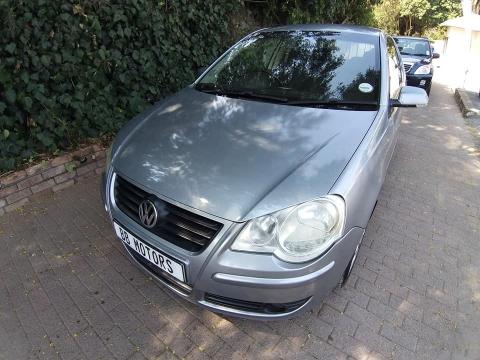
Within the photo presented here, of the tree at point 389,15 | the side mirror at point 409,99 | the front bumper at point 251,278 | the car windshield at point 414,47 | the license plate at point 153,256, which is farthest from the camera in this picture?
the tree at point 389,15

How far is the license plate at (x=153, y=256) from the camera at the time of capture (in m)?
1.86

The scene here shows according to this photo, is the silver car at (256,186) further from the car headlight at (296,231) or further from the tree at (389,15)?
the tree at (389,15)

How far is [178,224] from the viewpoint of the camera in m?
1.87

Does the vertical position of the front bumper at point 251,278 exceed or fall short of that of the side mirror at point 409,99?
it falls short

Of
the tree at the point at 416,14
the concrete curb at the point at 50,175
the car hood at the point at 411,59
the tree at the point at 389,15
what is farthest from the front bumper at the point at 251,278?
the tree at the point at 416,14

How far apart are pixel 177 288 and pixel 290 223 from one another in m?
0.76

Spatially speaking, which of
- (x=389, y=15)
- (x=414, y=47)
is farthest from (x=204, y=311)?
(x=389, y=15)

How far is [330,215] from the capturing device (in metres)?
1.79

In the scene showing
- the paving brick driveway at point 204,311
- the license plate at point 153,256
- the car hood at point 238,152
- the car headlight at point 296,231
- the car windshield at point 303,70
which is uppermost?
the car windshield at point 303,70

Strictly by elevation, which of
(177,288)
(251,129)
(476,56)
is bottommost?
(476,56)

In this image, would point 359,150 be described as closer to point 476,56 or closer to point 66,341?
point 66,341

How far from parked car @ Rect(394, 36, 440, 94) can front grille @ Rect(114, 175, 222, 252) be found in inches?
312

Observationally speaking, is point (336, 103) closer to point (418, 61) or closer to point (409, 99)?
point (409, 99)

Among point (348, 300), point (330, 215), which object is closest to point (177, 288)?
point (330, 215)
